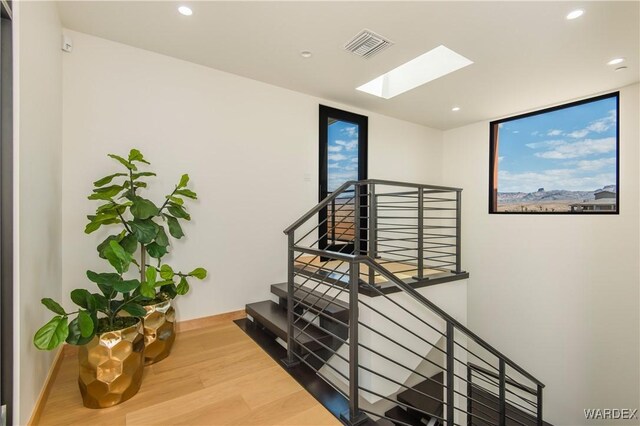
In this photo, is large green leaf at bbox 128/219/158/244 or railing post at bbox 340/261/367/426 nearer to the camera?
railing post at bbox 340/261/367/426

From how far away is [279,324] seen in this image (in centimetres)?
270

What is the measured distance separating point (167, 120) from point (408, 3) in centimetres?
236

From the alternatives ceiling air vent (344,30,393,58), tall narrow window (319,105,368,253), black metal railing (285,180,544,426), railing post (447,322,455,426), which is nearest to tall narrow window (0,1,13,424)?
black metal railing (285,180,544,426)

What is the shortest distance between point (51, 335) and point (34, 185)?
33.7 inches

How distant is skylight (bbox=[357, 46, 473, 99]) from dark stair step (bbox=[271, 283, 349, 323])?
2.47 metres

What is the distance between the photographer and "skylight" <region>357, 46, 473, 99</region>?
309cm

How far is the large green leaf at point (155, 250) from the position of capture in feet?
7.64

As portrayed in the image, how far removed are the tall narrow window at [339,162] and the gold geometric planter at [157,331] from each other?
2049mm

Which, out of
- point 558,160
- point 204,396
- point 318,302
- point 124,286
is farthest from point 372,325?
point 558,160

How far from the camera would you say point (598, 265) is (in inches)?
142

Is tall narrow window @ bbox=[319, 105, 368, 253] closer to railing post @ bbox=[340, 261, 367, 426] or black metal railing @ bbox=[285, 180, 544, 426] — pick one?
black metal railing @ bbox=[285, 180, 544, 426]

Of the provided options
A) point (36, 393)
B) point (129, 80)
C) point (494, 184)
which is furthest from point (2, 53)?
point (494, 184)

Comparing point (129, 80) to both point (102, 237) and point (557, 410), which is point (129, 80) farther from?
point (557, 410)

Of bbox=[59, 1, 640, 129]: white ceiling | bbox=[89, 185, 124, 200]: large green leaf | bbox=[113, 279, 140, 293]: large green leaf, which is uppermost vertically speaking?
bbox=[59, 1, 640, 129]: white ceiling
